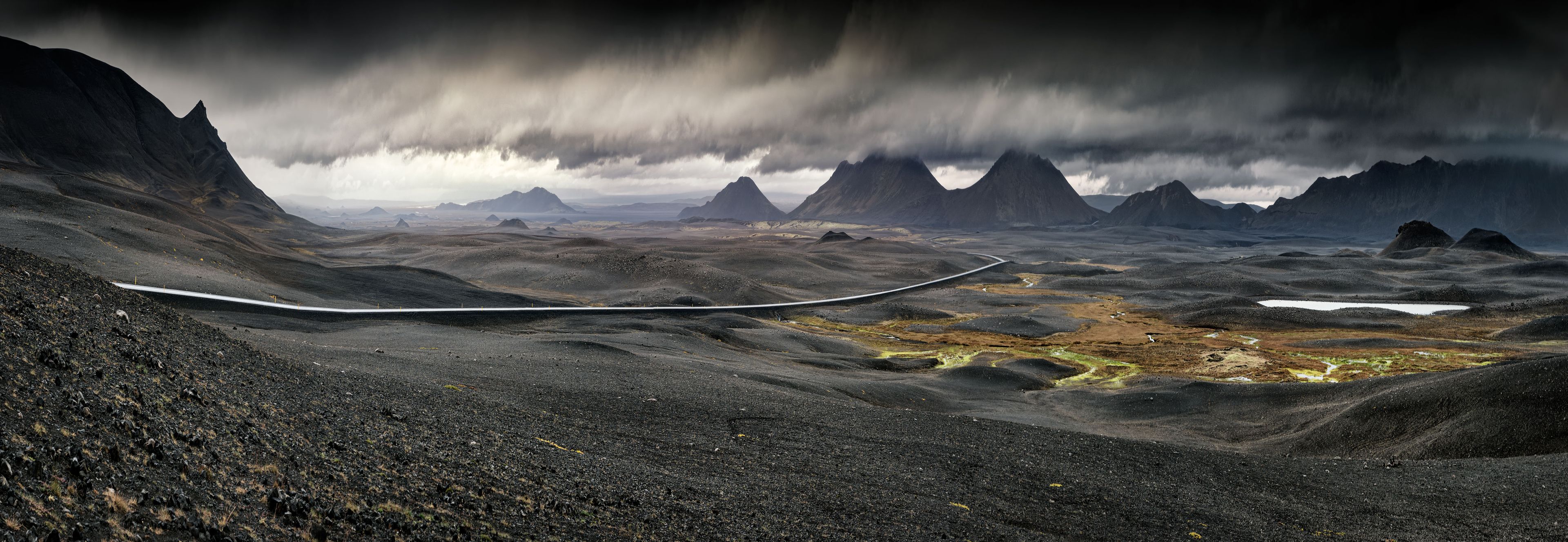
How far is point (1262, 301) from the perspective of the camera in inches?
4237

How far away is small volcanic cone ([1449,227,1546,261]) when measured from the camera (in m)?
171

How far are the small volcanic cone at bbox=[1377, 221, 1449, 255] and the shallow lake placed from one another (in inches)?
4136

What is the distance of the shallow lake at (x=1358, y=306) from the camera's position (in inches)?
3676

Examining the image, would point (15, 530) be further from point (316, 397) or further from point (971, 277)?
point (971, 277)

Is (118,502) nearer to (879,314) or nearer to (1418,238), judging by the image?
(879,314)

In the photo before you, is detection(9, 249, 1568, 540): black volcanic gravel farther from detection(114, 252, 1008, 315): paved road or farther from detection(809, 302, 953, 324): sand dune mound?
detection(809, 302, 953, 324): sand dune mound

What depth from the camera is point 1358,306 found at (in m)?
98.3

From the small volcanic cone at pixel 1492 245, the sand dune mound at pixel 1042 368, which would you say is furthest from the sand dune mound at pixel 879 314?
the small volcanic cone at pixel 1492 245

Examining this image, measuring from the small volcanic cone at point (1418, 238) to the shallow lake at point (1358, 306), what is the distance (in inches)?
4136

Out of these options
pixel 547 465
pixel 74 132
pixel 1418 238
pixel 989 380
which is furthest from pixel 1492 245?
pixel 74 132

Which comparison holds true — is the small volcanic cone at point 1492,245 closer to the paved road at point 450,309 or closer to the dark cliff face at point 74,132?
the paved road at point 450,309

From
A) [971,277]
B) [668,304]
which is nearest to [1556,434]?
[668,304]

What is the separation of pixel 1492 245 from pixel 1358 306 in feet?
387

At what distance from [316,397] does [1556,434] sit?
35.4 meters
